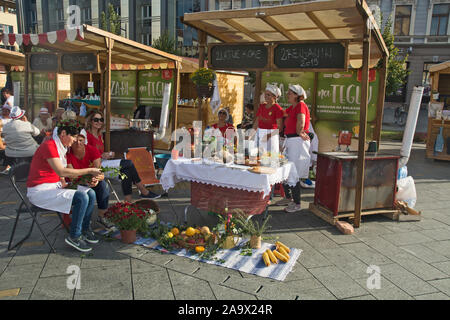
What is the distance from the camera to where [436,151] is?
1059cm

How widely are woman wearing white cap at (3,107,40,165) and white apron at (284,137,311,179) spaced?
4.82 metres

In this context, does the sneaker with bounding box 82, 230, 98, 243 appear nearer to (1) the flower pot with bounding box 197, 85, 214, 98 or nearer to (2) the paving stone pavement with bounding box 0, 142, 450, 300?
(2) the paving stone pavement with bounding box 0, 142, 450, 300

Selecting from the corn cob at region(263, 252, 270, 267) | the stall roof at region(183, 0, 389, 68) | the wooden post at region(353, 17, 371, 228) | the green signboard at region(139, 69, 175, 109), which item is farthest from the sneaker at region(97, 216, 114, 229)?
the green signboard at region(139, 69, 175, 109)

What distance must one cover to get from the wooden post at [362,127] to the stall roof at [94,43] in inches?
167

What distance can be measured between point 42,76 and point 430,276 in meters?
12.9

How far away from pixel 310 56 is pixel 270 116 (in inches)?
47.4

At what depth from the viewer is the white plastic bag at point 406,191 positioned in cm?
571

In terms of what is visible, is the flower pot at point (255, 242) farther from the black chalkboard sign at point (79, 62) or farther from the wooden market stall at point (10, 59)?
the wooden market stall at point (10, 59)

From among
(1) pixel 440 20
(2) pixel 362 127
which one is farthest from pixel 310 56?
(1) pixel 440 20

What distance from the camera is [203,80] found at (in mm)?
6609

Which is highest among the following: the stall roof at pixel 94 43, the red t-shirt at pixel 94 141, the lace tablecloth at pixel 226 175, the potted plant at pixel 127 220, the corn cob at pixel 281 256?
the stall roof at pixel 94 43

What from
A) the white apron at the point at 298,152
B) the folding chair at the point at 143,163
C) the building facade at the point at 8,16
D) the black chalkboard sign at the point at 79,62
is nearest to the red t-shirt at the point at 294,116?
the white apron at the point at 298,152
